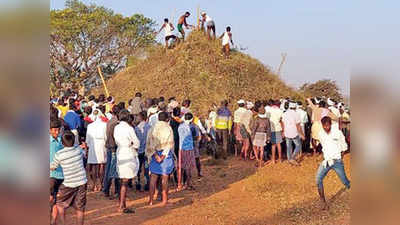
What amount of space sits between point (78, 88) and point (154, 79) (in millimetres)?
11286

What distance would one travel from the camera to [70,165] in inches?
191

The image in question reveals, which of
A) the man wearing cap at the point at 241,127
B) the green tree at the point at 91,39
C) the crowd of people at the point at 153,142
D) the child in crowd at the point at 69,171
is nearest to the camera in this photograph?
the child in crowd at the point at 69,171

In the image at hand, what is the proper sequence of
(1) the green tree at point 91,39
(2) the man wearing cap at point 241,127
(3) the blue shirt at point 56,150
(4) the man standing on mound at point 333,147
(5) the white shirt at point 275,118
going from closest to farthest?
(3) the blue shirt at point 56,150, (4) the man standing on mound at point 333,147, (5) the white shirt at point 275,118, (2) the man wearing cap at point 241,127, (1) the green tree at point 91,39

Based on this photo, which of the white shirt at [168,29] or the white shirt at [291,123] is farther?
the white shirt at [168,29]

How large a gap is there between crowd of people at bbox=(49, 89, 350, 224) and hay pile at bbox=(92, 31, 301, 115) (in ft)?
11.3

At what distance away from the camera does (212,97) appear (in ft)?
49.4

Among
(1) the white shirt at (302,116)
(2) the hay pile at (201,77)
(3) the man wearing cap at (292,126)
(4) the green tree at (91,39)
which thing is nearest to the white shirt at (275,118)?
(3) the man wearing cap at (292,126)

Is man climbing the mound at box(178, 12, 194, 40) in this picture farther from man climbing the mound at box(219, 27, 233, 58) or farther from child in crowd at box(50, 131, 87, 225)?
child in crowd at box(50, 131, 87, 225)

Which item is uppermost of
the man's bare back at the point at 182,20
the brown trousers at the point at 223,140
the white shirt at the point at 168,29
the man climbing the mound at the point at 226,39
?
the man's bare back at the point at 182,20

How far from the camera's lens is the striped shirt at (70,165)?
479cm

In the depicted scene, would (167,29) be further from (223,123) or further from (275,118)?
(275,118)

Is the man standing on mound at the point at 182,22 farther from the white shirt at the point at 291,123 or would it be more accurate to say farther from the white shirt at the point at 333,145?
the white shirt at the point at 333,145
